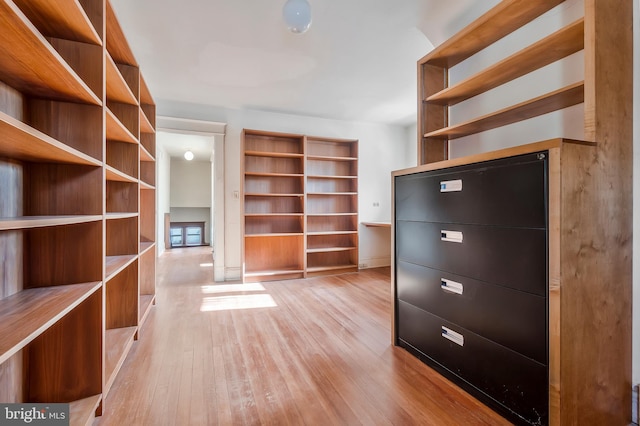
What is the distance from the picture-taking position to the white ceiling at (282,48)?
6.97 feet

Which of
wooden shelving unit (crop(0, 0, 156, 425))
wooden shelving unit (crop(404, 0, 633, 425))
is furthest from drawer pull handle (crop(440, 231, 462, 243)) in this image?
wooden shelving unit (crop(0, 0, 156, 425))

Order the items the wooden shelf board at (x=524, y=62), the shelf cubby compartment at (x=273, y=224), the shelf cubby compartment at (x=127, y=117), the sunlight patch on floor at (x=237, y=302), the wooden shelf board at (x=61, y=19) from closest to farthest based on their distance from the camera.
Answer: the wooden shelf board at (x=61, y=19)
the wooden shelf board at (x=524, y=62)
the shelf cubby compartment at (x=127, y=117)
the sunlight patch on floor at (x=237, y=302)
the shelf cubby compartment at (x=273, y=224)

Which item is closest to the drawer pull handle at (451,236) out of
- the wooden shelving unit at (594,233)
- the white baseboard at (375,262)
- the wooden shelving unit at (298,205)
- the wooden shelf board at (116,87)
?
the wooden shelving unit at (594,233)

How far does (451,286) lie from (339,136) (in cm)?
358

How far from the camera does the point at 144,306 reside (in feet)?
8.50

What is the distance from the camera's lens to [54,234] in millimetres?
1306

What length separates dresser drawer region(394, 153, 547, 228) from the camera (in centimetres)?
120

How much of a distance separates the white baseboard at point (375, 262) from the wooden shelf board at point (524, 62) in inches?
127

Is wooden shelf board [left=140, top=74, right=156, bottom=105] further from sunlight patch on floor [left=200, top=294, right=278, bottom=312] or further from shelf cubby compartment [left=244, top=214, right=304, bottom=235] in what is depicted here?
sunlight patch on floor [left=200, top=294, right=278, bottom=312]

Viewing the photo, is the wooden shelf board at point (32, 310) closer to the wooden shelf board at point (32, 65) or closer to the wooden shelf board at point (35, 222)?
the wooden shelf board at point (35, 222)

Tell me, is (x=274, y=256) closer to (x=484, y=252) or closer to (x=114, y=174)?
(x=114, y=174)

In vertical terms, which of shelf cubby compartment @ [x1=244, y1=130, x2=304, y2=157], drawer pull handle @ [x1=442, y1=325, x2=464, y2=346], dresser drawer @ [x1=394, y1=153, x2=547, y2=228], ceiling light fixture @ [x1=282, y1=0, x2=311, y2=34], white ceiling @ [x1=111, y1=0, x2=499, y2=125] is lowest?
drawer pull handle @ [x1=442, y1=325, x2=464, y2=346]

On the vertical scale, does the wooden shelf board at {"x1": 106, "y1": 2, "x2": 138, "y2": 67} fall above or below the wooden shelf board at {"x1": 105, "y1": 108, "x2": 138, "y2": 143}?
above

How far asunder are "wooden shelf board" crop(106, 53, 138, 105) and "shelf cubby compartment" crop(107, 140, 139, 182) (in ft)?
1.02
